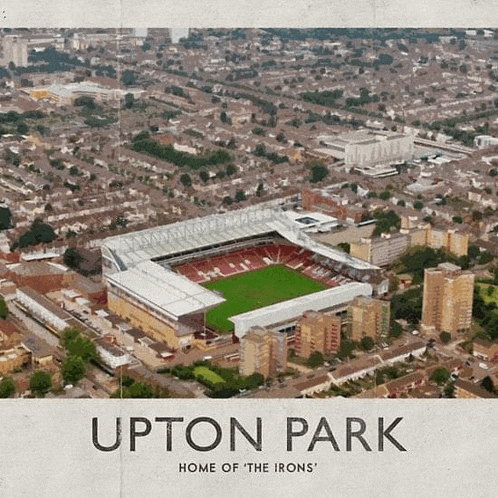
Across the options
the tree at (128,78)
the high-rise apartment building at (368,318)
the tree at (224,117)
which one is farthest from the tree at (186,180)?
the high-rise apartment building at (368,318)

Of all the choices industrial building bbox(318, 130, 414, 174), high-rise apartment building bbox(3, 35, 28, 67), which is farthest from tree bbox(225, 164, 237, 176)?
high-rise apartment building bbox(3, 35, 28, 67)

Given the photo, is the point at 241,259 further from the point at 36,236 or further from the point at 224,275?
the point at 36,236

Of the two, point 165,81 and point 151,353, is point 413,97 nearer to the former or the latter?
point 165,81

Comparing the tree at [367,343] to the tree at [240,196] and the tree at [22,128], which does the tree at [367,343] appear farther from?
the tree at [22,128]

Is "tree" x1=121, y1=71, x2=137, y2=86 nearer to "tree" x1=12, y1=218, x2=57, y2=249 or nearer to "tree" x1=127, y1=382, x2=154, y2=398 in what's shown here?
"tree" x1=12, y1=218, x2=57, y2=249

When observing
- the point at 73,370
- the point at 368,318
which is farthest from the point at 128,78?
the point at 368,318

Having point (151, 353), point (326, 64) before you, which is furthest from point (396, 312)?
point (326, 64)
